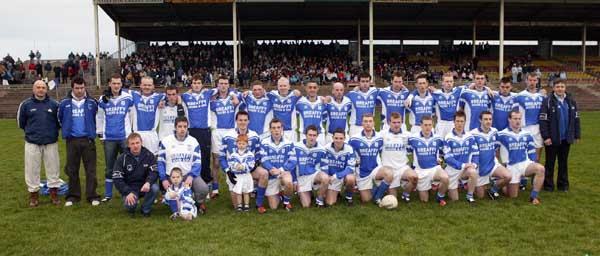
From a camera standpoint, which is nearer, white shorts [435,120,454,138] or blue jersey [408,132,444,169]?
blue jersey [408,132,444,169]

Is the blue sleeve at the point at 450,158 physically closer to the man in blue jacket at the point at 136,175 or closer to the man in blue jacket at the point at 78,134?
the man in blue jacket at the point at 136,175

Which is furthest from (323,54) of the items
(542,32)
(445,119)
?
(445,119)

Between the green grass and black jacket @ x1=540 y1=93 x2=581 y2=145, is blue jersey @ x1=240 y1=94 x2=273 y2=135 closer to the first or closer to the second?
the green grass

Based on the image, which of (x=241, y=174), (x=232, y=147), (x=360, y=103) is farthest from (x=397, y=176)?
(x=232, y=147)

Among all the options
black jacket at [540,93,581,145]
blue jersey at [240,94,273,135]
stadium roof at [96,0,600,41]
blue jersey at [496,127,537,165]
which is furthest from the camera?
stadium roof at [96,0,600,41]

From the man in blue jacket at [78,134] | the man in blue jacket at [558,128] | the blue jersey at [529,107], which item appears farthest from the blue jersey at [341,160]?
the man in blue jacket at [78,134]

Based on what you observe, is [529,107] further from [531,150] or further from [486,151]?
[486,151]

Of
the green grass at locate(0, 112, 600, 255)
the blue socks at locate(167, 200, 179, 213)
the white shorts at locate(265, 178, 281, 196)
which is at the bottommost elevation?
the green grass at locate(0, 112, 600, 255)

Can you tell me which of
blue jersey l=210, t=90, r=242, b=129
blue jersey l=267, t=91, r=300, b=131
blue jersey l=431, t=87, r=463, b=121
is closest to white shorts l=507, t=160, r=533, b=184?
blue jersey l=431, t=87, r=463, b=121

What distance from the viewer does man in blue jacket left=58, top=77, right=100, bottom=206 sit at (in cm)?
768

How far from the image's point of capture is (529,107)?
8.55 m

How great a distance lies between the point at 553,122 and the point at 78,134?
298 inches

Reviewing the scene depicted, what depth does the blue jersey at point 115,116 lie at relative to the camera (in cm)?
785

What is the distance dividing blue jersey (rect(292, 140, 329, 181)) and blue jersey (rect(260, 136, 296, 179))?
0.09 metres
